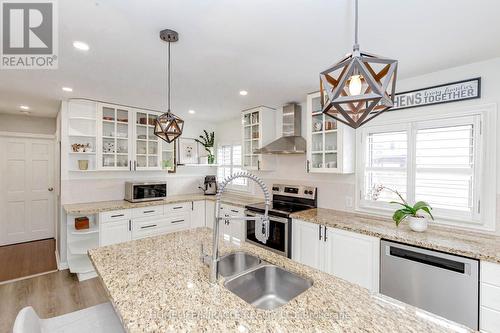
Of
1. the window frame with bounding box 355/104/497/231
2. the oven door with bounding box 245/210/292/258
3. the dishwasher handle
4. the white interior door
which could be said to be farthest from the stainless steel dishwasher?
the white interior door

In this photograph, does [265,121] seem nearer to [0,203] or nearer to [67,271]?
[67,271]

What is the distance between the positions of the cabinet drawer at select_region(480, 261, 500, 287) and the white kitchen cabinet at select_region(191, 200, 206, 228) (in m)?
3.64

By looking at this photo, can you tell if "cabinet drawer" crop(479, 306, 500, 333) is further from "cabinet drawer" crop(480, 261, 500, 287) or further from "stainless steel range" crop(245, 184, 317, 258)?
"stainless steel range" crop(245, 184, 317, 258)

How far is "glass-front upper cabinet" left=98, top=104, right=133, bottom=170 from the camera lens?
3713mm

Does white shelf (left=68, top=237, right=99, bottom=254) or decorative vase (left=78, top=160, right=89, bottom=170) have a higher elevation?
decorative vase (left=78, top=160, right=89, bottom=170)

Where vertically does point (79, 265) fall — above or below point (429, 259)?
below

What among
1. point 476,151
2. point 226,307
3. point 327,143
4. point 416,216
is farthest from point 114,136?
point 476,151

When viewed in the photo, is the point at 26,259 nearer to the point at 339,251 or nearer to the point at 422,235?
the point at 339,251

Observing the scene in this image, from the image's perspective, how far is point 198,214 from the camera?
172 inches

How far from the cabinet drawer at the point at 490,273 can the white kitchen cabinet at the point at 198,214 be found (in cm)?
364

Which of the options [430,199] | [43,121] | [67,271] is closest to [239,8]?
[430,199]

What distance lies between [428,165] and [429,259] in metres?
1.01

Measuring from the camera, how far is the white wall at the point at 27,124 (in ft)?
14.3
